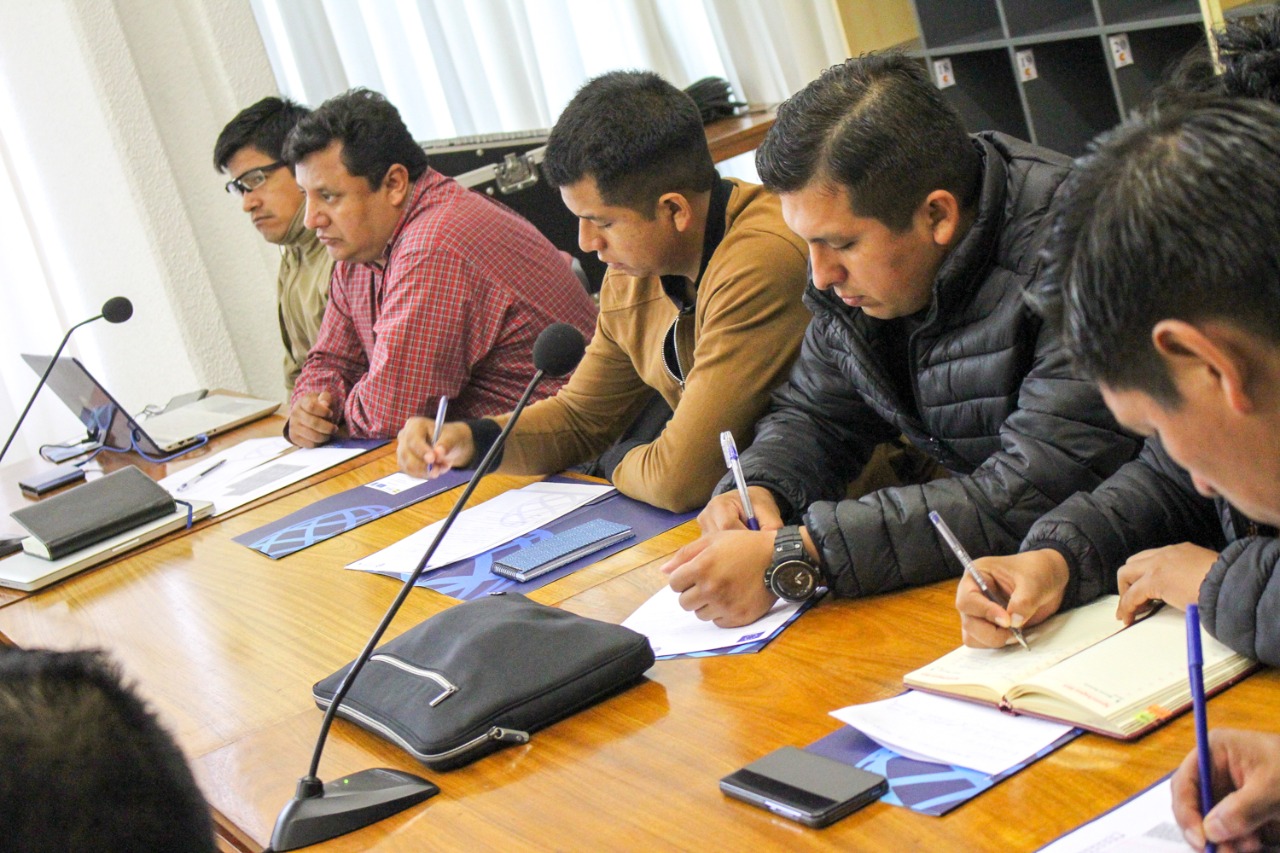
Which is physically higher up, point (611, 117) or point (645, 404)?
point (611, 117)

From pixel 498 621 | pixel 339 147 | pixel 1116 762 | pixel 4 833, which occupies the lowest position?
pixel 1116 762

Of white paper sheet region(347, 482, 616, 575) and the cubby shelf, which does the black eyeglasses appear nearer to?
white paper sheet region(347, 482, 616, 575)

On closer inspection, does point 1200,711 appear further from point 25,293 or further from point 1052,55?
point 25,293

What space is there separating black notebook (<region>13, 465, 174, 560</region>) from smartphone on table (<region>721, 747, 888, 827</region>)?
1753 millimetres

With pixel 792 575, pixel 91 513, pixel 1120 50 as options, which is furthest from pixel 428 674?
pixel 1120 50

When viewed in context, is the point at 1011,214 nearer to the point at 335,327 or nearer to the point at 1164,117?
the point at 1164,117

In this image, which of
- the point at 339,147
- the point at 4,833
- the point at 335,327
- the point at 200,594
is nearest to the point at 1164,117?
the point at 4,833

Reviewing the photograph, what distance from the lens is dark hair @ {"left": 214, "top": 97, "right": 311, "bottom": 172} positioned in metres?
3.47

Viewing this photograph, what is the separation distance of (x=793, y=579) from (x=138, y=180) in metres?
3.24

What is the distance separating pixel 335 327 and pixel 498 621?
1.99 m

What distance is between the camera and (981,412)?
64.3 inches

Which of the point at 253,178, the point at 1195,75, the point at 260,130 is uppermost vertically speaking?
the point at 260,130

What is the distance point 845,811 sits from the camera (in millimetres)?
1060

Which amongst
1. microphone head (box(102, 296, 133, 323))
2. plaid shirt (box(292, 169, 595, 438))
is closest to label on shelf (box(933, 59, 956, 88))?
plaid shirt (box(292, 169, 595, 438))
